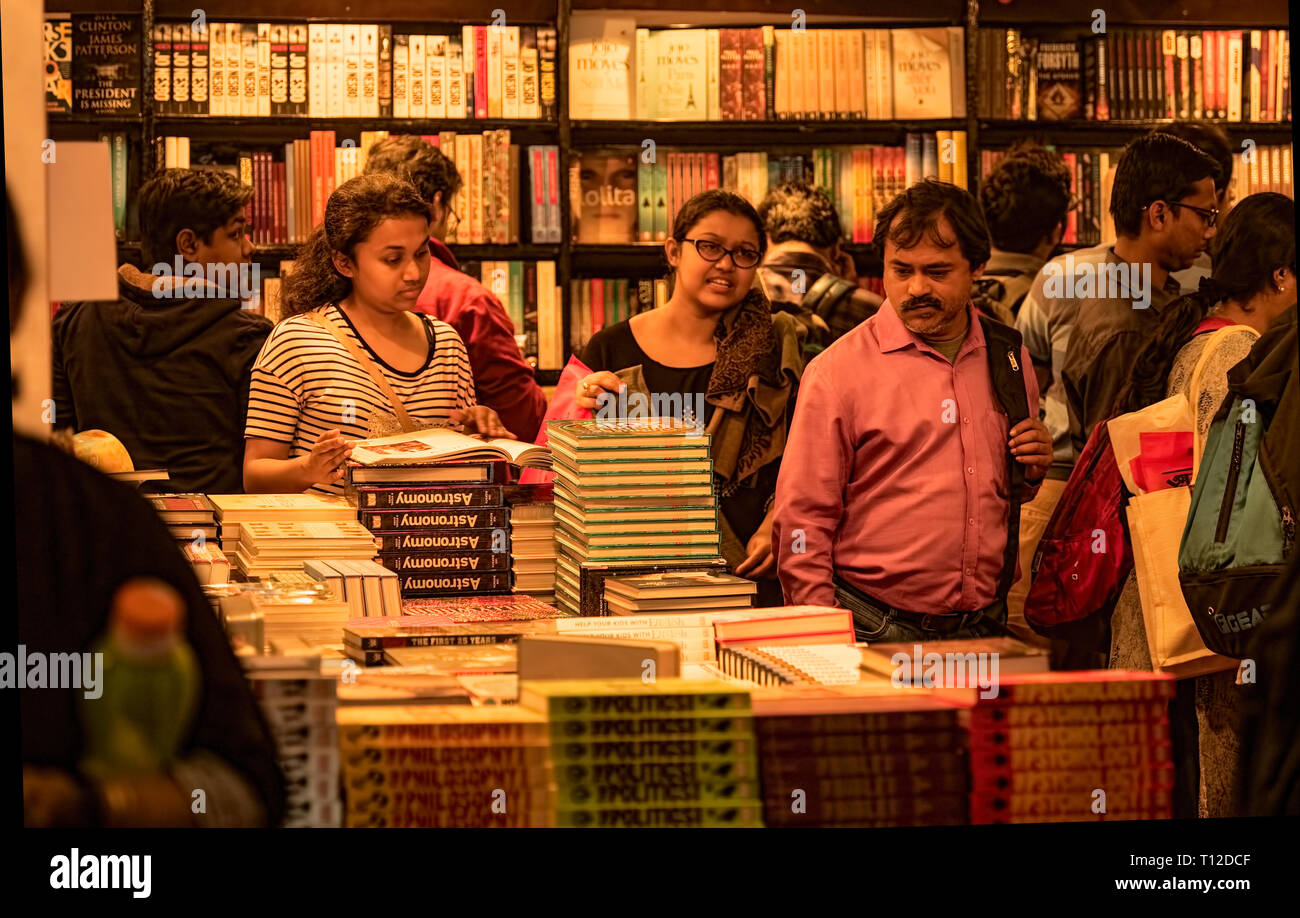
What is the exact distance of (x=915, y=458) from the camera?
274 centimetres

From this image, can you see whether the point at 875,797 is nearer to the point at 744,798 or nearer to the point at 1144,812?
the point at 744,798

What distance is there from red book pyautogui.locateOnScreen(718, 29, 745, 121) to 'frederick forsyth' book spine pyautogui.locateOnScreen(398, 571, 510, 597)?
2.83 meters

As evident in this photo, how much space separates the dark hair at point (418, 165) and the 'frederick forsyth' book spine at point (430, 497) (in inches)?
50.5

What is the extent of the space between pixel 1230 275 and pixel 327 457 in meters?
1.71

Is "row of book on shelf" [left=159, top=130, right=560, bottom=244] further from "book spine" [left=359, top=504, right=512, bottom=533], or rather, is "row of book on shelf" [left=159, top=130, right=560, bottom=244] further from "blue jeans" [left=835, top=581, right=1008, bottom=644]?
"blue jeans" [left=835, top=581, right=1008, bottom=644]

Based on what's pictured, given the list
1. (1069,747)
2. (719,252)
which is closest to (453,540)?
(719,252)

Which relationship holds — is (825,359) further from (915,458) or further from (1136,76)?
(1136,76)

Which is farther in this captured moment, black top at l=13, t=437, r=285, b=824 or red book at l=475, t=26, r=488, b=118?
red book at l=475, t=26, r=488, b=118

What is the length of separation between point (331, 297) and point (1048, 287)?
1650 millimetres

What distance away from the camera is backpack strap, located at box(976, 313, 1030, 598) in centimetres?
279

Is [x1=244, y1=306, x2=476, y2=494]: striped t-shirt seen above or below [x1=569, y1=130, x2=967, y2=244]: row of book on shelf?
below

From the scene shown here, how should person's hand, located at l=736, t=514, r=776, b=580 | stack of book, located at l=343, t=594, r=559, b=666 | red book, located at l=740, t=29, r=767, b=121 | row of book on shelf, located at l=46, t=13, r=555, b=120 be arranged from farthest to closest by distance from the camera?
red book, located at l=740, t=29, r=767, b=121
row of book on shelf, located at l=46, t=13, r=555, b=120
person's hand, located at l=736, t=514, r=776, b=580
stack of book, located at l=343, t=594, r=559, b=666

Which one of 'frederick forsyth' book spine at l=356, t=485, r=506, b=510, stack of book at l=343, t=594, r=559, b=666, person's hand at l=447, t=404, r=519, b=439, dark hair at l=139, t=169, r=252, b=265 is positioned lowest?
stack of book at l=343, t=594, r=559, b=666

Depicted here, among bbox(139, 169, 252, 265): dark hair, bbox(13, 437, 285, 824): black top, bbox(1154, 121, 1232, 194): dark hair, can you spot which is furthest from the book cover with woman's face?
bbox(13, 437, 285, 824): black top
